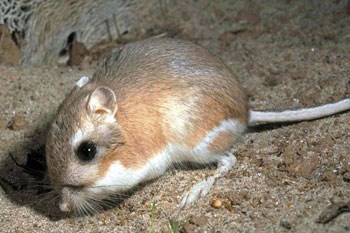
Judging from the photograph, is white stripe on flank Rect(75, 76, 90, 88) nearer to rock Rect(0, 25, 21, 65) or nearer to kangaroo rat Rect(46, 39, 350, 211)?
kangaroo rat Rect(46, 39, 350, 211)

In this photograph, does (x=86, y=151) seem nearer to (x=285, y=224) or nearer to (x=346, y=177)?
(x=285, y=224)

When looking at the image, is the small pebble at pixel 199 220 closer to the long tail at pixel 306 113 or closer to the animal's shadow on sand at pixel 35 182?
the animal's shadow on sand at pixel 35 182

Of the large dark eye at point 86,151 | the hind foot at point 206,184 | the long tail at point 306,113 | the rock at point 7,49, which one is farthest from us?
the rock at point 7,49

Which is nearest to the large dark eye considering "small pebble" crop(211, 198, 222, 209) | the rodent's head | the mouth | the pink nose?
the rodent's head

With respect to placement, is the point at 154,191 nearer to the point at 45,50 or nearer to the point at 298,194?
the point at 298,194

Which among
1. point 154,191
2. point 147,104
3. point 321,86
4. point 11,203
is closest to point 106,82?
point 147,104

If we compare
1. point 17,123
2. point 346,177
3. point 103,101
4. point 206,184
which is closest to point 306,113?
point 346,177

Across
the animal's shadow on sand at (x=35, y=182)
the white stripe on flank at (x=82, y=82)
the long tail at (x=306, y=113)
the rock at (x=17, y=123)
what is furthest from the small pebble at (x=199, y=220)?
the rock at (x=17, y=123)
